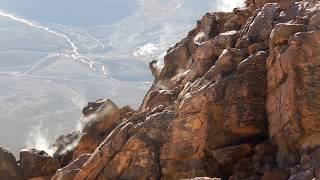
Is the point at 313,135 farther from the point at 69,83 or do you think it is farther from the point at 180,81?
the point at 69,83

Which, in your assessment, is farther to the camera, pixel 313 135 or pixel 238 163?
pixel 238 163

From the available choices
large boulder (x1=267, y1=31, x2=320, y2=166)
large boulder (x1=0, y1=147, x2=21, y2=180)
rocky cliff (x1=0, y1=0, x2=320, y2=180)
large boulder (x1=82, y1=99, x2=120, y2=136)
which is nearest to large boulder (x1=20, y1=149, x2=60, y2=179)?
large boulder (x1=0, y1=147, x2=21, y2=180)

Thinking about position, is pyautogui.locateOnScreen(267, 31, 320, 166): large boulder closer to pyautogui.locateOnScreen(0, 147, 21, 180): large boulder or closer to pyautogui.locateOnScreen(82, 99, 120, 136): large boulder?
pyautogui.locateOnScreen(82, 99, 120, 136): large boulder

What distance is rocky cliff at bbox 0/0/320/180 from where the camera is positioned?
24.1 m

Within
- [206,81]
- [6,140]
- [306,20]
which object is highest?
[306,20]

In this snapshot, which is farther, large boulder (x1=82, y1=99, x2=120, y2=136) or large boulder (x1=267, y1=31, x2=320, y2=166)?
large boulder (x1=82, y1=99, x2=120, y2=136)

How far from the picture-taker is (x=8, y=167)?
1762 inches

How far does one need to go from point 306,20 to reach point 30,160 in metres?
23.4

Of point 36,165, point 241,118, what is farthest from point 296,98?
point 36,165

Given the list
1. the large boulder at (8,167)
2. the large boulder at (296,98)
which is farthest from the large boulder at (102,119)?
the large boulder at (296,98)

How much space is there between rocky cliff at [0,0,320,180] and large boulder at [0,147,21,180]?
10.9m

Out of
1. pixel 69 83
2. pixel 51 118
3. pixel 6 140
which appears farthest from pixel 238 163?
pixel 69 83

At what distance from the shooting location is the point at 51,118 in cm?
16212

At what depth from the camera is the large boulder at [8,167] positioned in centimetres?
4425
